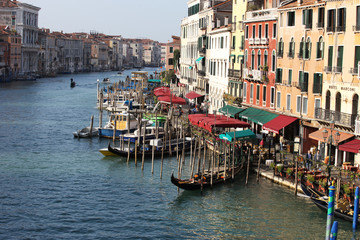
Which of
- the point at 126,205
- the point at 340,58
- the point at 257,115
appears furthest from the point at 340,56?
the point at 126,205

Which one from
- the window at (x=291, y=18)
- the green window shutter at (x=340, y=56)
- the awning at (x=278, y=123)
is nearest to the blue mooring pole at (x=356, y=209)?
the green window shutter at (x=340, y=56)

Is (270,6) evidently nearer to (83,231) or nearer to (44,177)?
(44,177)

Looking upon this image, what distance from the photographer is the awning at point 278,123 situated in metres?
25.3

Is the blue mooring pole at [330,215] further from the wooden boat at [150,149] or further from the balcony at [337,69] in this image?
the wooden boat at [150,149]

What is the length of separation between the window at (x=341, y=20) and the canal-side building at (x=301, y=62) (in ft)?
4.35

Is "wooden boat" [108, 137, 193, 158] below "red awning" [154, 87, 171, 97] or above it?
below

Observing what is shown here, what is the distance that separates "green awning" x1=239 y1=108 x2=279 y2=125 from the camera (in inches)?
1071

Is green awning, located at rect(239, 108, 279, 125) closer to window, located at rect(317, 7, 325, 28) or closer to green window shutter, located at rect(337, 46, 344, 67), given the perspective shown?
window, located at rect(317, 7, 325, 28)

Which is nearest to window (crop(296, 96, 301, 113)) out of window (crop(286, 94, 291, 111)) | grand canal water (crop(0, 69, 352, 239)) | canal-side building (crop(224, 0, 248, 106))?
window (crop(286, 94, 291, 111))

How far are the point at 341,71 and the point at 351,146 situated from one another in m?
3.20

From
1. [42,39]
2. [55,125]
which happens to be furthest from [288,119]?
[42,39]

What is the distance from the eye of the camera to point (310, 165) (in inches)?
832

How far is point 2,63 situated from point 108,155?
65873 millimetres

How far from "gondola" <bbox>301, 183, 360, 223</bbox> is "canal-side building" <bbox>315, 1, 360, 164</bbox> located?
209 centimetres
